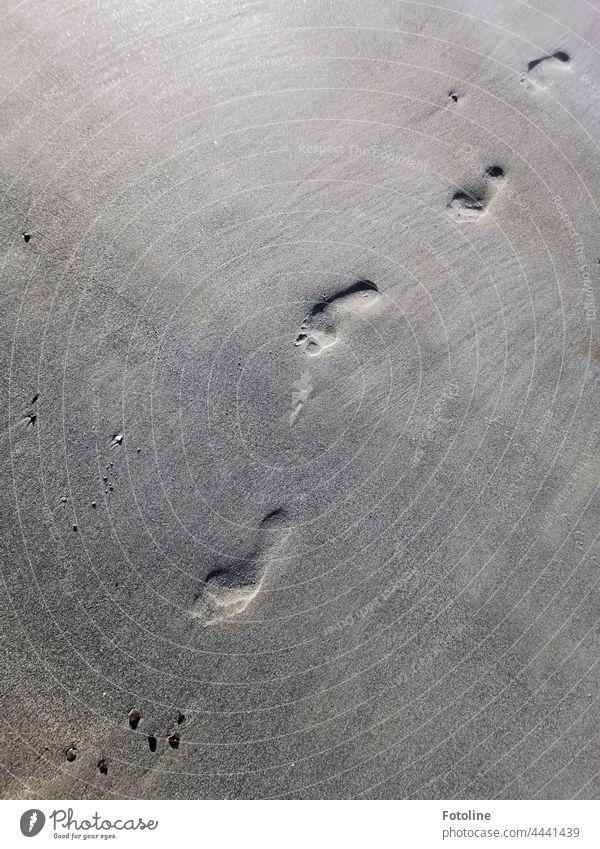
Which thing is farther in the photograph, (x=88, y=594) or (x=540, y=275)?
(x=540, y=275)

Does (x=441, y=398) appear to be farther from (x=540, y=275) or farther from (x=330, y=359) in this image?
(x=540, y=275)

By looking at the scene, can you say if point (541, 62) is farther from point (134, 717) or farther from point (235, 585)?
point (134, 717)

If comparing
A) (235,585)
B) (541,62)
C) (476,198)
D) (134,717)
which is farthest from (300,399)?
(541,62)

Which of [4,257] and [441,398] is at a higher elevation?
[4,257]

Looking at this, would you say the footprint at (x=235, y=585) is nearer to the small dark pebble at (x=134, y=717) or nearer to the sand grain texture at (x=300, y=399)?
the sand grain texture at (x=300, y=399)

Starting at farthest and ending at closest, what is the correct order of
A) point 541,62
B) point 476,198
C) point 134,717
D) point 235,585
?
point 541,62
point 476,198
point 235,585
point 134,717

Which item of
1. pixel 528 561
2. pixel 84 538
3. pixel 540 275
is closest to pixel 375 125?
pixel 540 275

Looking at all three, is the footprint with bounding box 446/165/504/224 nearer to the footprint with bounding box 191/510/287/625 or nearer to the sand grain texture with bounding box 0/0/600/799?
the sand grain texture with bounding box 0/0/600/799
